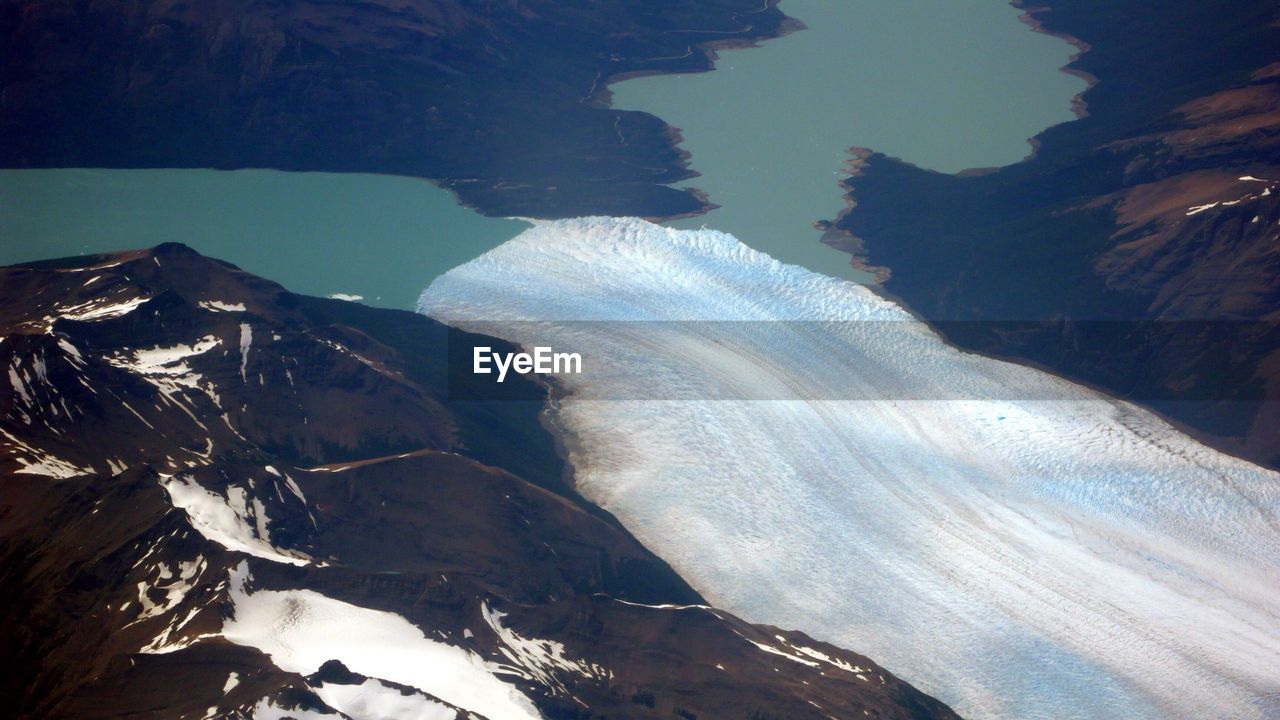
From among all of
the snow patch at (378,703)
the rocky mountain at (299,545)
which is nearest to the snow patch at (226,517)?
the rocky mountain at (299,545)

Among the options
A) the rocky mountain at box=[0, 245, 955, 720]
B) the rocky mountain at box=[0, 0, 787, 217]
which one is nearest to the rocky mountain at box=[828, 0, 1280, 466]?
the rocky mountain at box=[0, 0, 787, 217]

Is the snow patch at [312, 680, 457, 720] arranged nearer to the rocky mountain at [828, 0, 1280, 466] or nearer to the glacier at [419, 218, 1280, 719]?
the glacier at [419, 218, 1280, 719]

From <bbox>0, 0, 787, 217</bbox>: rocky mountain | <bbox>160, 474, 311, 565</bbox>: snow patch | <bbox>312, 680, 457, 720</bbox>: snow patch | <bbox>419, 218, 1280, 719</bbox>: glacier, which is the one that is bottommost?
<bbox>419, 218, 1280, 719</bbox>: glacier

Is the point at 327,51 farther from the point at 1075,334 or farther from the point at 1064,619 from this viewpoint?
the point at 1064,619

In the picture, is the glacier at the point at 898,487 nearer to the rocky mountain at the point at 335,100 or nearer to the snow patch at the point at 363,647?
the rocky mountain at the point at 335,100

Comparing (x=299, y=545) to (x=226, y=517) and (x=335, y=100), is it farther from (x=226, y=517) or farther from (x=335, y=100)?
(x=335, y=100)

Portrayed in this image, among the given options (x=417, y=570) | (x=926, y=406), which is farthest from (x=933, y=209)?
(x=417, y=570)
